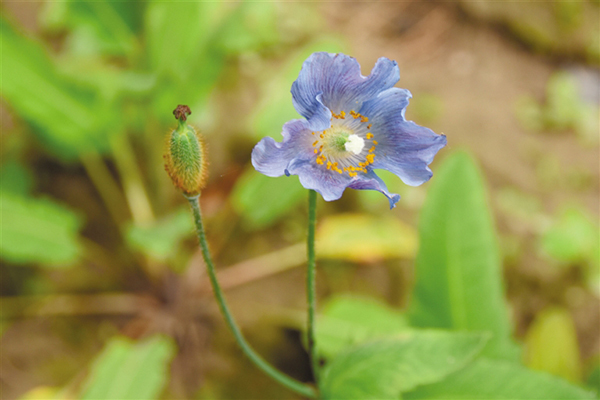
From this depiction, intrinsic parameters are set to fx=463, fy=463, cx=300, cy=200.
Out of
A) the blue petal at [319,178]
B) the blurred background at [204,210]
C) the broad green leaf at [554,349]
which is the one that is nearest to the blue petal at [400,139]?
the blue petal at [319,178]

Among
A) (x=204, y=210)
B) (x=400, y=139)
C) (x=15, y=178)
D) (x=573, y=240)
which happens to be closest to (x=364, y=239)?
(x=204, y=210)

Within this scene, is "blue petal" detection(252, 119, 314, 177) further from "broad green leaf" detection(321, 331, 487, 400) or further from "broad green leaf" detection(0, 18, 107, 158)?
"broad green leaf" detection(0, 18, 107, 158)

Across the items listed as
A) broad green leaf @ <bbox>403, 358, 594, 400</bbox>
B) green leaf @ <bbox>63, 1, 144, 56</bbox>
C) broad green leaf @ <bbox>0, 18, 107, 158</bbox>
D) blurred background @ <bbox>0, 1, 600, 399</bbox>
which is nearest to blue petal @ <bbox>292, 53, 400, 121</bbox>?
broad green leaf @ <bbox>403, 358, 594, 400</bbox>

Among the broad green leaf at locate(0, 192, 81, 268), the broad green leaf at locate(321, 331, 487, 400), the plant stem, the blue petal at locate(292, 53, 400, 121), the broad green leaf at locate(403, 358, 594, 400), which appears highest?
the broad green leaf at locate(0, 192, 81, 268)

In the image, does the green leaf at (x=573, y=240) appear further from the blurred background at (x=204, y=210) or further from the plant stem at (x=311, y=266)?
the plant stem at (x=311, y=266)

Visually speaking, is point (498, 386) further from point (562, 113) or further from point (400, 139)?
point (562, 113)

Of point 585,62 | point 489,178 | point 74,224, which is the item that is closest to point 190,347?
point 74,224
